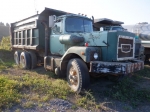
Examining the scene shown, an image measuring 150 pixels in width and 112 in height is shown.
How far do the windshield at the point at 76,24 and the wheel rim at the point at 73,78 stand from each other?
5.39ft

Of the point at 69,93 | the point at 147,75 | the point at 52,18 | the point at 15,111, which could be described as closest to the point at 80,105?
the point at 69,93

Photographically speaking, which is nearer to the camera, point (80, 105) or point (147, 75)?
point (80, 105)

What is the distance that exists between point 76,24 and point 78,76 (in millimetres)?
2259

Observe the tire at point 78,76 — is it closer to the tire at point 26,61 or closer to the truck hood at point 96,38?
the truck hood at point 96,38

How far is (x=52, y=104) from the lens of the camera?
3.88 m

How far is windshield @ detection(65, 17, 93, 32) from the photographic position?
5.86 m

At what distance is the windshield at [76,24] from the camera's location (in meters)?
5.86

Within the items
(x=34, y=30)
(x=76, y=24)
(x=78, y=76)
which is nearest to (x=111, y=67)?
(x=78, y=76)

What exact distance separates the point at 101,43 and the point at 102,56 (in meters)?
0.37

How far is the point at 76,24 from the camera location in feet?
19.6

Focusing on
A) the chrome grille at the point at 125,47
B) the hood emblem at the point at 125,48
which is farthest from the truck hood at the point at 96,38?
the hood emblem at the point at 125,48

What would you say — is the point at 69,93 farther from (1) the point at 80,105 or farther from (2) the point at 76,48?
(2) the point at 76,48

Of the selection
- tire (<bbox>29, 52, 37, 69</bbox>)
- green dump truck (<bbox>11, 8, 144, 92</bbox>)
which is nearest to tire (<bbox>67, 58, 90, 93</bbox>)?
green dump truck (<bbox>11, 8, 144, 92</bbox>)

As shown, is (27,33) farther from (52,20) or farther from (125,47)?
(125,47)
